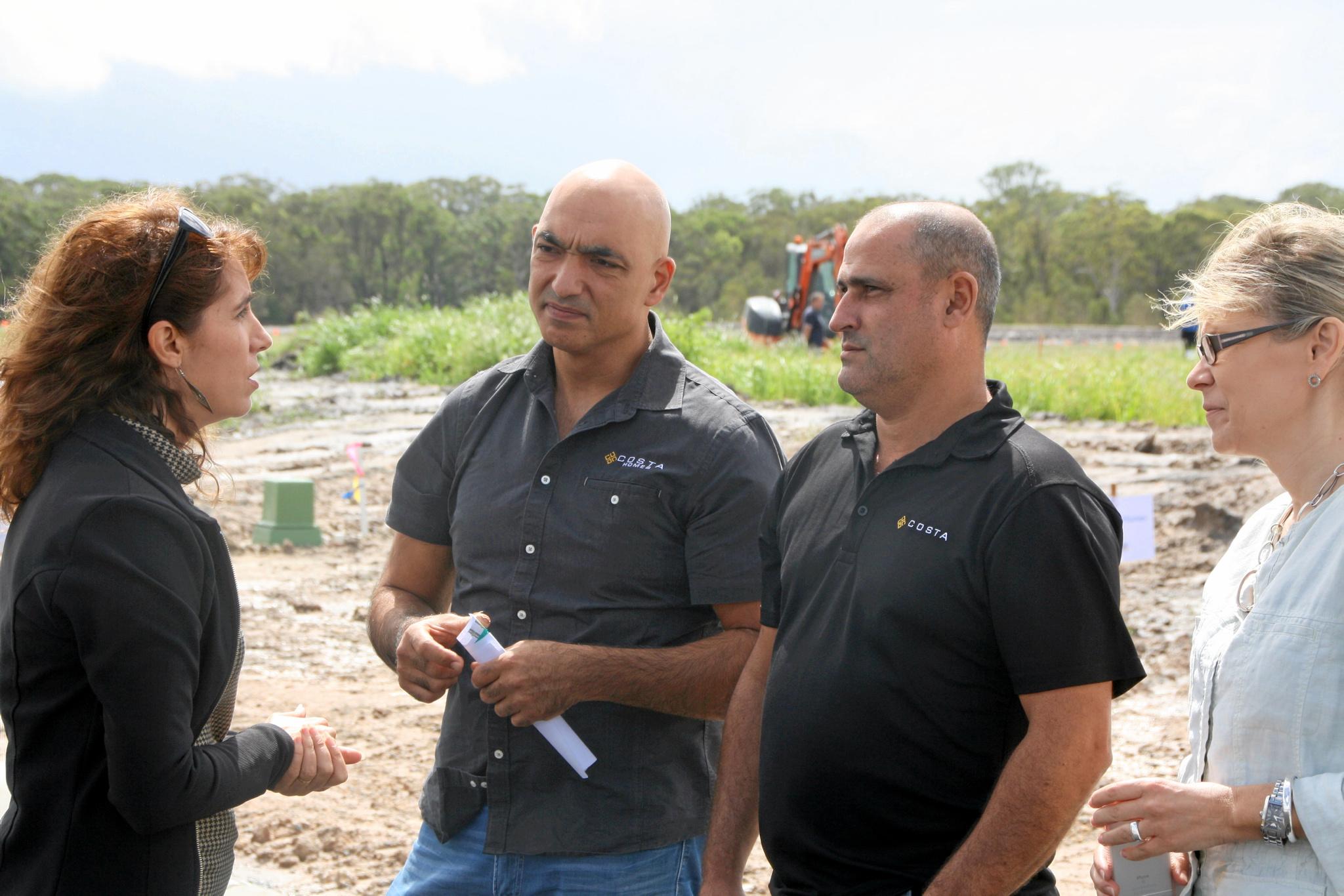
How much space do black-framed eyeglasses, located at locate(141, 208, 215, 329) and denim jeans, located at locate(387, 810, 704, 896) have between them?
1.26 m

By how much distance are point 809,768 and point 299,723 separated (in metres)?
0.97

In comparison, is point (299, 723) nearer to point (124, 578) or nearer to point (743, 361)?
point (124, 578)

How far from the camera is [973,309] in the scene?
2.36 m

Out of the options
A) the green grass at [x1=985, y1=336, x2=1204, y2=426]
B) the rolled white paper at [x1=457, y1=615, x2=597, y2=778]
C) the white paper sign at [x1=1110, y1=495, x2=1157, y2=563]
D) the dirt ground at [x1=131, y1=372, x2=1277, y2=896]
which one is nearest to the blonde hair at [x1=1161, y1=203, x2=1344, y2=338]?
the rolled white paper at [x1=457, y1=615, x2=597, y2=778]

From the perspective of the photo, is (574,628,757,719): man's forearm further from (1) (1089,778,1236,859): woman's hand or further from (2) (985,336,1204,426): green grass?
(2) (985,336,1204,426): green grass

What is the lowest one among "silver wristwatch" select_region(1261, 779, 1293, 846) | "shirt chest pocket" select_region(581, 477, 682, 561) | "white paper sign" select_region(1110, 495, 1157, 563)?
"white paper sign" select_region(1110, 495, 1157, 563)

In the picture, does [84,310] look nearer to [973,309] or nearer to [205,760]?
[205,760]

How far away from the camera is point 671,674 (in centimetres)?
256

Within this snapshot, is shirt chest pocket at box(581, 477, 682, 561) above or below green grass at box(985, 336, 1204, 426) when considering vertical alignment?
above

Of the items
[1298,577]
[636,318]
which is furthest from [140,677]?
[1298,577]

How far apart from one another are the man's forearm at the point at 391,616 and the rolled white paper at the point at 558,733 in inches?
11.6

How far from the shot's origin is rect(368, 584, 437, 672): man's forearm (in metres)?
2.78

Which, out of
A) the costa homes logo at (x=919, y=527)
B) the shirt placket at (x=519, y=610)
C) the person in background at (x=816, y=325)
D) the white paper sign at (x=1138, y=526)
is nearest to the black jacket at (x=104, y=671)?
the shirt placket at (x=519, y=610)

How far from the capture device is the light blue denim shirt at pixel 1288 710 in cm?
192
